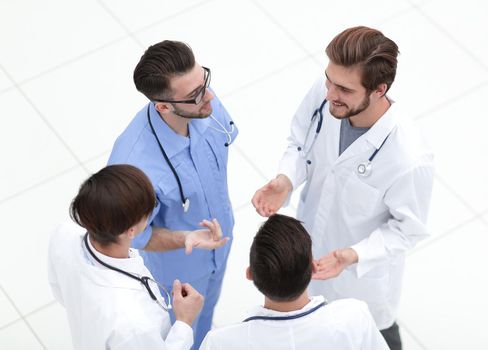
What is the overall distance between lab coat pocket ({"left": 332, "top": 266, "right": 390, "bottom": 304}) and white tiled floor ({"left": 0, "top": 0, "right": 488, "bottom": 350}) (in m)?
0.55

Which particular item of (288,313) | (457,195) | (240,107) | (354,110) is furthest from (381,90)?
(240,107)

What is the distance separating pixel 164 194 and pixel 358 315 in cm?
74

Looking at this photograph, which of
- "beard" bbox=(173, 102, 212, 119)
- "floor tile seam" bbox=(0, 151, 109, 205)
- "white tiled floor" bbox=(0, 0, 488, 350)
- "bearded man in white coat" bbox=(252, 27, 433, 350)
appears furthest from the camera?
"floor tile seam" bbox=(0, 151, 109, 205)

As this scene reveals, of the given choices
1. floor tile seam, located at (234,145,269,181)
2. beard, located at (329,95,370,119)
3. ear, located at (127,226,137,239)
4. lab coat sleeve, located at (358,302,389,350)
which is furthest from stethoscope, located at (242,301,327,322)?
floor tile seam, located at (234,145,269,181)

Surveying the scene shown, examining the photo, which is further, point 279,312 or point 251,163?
point 251,163

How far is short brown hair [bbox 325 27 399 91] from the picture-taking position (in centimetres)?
234

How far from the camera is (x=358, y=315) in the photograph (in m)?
2.04

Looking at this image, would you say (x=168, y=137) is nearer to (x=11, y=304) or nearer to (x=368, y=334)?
(x=368, y=334)

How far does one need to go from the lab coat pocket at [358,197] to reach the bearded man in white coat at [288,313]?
1.61ft

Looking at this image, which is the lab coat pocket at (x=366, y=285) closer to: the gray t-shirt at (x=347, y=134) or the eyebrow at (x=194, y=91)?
the gray t-shirt at (x=347, y=134)

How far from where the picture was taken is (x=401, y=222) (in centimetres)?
252

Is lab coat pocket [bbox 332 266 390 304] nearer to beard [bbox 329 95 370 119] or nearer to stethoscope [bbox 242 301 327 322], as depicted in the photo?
beard [bbox 329 95 370 119]

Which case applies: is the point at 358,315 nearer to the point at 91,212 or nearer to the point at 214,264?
the point at 91,212

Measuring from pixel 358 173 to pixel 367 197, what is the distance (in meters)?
0.08
